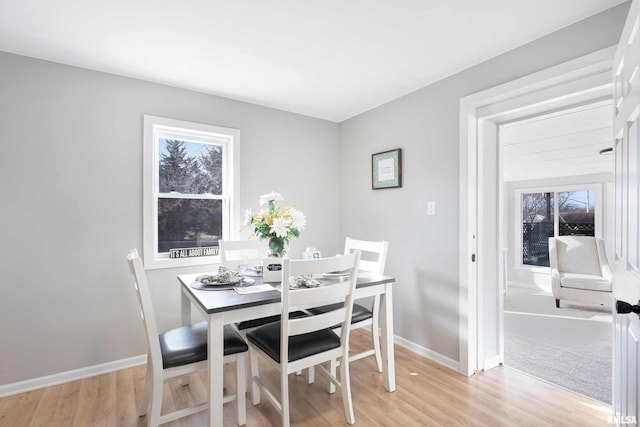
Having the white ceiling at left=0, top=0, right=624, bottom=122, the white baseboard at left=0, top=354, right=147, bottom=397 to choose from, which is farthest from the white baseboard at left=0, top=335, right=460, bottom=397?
the white ceiling at left=0, top=0, right=624, bottom=122

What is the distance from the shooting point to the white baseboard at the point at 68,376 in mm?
2144

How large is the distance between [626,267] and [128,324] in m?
3.07

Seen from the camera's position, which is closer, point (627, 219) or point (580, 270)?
point (627, 219)

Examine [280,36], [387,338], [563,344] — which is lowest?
[563,344]

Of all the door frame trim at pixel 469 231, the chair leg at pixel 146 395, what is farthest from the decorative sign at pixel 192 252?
the door frame trim at pixel 469 231

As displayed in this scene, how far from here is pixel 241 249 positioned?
8.87ft

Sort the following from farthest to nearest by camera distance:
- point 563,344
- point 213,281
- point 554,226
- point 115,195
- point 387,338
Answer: point 554,226, point 563,344, point 115,195, point 387,338, point 213,281

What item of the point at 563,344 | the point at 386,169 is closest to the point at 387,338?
the point at 386,169

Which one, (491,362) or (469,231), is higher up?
(469,231)

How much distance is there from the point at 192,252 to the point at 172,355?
1285mm

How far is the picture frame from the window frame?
4.30 metres

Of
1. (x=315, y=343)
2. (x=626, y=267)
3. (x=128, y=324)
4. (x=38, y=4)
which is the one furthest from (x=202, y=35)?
(x=626, y=267)

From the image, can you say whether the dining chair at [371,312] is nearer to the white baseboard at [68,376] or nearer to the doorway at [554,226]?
the doorway at [554,226]

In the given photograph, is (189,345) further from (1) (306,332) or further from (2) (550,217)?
(2) (550,217)
